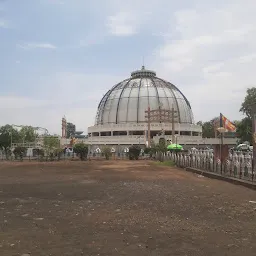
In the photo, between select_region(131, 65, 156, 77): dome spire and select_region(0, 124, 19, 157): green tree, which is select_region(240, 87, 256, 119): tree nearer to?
select_region(131, 65, 156, 77): dome spire

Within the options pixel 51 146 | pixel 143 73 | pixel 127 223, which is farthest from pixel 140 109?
pixel 127 223

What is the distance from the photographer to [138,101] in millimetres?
88500

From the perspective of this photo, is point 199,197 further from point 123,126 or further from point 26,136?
point 26,136

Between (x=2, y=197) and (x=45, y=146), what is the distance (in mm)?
36837

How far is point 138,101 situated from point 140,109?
81.2 inches

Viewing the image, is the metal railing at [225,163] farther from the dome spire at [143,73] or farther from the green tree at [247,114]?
the dome spire at [143,73]

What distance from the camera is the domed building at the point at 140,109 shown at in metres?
78.8

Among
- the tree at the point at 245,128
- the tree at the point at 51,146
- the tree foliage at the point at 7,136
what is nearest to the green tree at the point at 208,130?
the tree at the point at 245,128

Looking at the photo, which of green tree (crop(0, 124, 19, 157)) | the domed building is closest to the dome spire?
the domed building

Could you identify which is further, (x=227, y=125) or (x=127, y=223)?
(x=227, y=125)

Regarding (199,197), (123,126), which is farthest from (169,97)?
(199,197)

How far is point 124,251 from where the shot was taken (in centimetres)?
606

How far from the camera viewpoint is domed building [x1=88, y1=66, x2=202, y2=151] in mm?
Result: 78750

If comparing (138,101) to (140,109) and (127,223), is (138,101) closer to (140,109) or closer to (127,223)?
(140,109)
